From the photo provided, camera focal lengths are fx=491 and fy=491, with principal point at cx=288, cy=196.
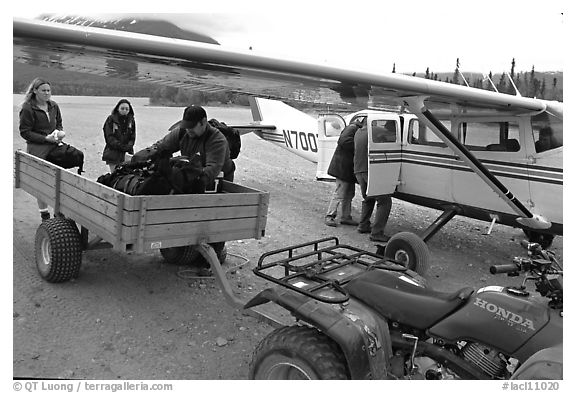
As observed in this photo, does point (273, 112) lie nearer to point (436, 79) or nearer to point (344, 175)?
point (344, 175)

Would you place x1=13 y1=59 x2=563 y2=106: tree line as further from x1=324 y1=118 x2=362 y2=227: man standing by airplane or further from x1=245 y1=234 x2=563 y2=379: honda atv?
x1=245 y1=234 x2=563 y2=379: honda atv

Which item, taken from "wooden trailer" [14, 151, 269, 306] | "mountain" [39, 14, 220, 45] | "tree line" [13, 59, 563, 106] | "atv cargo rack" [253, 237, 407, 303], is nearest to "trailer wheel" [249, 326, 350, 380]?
"atv cargo rack" [253, 237, 407, 303]

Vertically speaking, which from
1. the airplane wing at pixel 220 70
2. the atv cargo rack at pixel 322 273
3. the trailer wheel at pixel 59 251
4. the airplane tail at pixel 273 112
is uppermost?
the airplane wing at pixel 220 70

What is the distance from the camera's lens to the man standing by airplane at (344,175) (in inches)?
271

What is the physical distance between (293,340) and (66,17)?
2246mm

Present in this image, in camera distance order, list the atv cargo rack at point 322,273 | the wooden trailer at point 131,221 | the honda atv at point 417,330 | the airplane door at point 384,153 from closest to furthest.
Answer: the honda atv at point 417,330
the atv cargo rack at point 322,273
the wooden trailer at point 131,221
the airplane door at point 384,153

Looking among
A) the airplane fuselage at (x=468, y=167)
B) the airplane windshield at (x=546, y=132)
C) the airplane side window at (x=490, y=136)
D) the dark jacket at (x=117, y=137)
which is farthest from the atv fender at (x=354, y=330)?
the dark jacket at (x=117, y=137)

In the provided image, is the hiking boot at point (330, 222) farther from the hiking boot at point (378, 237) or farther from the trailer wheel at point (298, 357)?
the trailer wheel at point (298, 357)

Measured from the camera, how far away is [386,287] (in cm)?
264

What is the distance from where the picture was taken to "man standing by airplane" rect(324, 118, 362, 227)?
22.6 ft

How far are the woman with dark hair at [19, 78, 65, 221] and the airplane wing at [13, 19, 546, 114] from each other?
3.46 ft

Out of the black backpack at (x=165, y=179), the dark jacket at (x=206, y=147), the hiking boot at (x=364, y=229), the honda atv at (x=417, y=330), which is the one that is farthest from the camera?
the hiking boot at (x=364, y=229)

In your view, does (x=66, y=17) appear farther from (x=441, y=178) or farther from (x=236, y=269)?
(x=441, y=178)

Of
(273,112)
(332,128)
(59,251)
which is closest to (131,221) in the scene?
(59,251)
